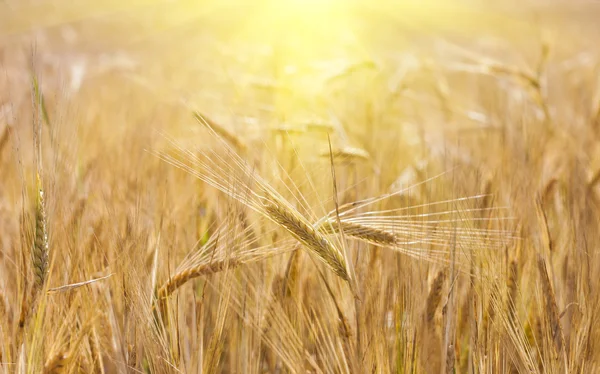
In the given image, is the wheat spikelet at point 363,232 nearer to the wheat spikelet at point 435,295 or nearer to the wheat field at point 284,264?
the wheat field at point 284,264

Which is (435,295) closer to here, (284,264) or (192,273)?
(284,264)

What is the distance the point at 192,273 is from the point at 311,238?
0.21 m

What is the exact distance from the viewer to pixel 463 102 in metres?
3.50

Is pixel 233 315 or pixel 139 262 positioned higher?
pixel 139 262

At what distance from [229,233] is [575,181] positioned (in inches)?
35.2

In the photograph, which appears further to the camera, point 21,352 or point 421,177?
point 421,177

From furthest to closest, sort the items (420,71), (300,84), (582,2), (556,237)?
1. (582,2)
2. (420,71)
3. (300,84)
4. (556,237)

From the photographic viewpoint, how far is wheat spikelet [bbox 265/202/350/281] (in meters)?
0.75

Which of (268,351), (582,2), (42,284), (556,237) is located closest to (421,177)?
(556,237)

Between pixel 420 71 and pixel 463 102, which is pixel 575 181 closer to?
pixel 420 71

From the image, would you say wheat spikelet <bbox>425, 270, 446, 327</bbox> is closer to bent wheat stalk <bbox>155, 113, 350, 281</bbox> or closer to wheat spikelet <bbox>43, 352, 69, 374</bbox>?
bent wheat stalk <bbox>155, 113, 350, 281</bbox>

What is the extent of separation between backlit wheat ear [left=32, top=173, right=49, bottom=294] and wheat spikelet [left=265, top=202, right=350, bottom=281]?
300 millimetres

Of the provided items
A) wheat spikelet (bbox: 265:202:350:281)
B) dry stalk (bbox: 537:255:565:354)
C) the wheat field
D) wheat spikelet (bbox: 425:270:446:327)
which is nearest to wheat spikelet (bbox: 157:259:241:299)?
the wheat field

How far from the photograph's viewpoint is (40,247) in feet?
2.54
